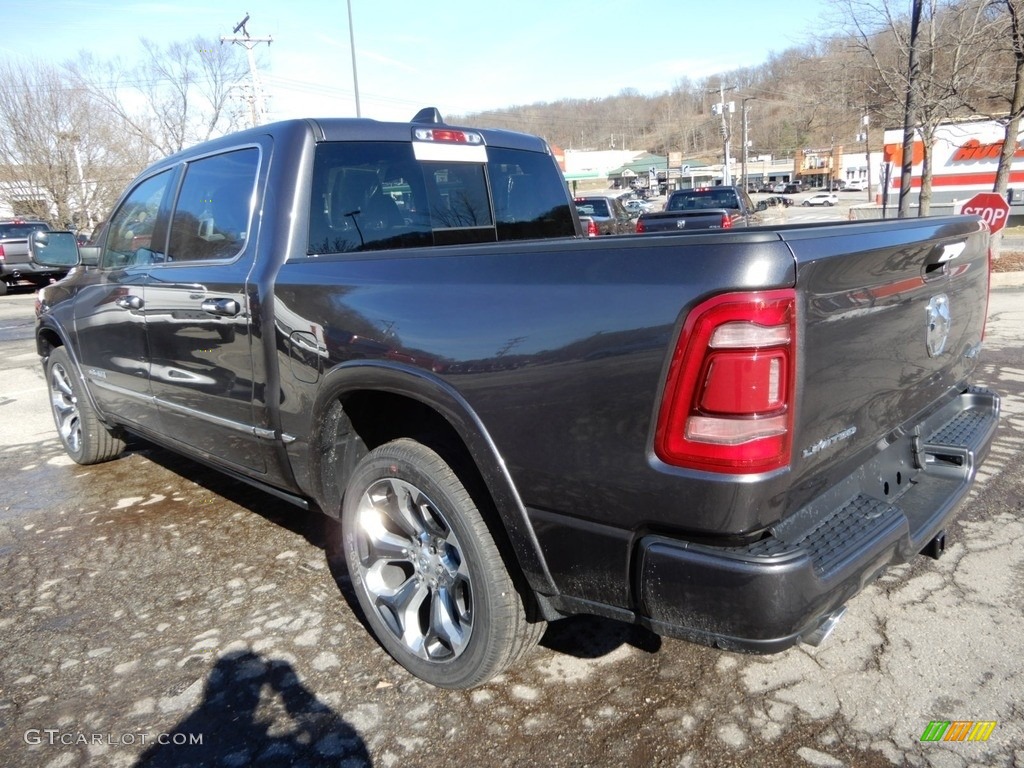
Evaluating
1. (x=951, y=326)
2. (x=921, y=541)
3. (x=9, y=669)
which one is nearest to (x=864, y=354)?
(x=921, y=541)

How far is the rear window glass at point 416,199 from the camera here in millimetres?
3104

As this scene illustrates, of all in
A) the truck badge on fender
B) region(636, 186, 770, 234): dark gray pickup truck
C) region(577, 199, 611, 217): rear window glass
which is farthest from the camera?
region(577, 199, 611, 217): rear window glass

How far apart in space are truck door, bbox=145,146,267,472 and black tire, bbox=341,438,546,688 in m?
0.69

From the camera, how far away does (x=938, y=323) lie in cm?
255

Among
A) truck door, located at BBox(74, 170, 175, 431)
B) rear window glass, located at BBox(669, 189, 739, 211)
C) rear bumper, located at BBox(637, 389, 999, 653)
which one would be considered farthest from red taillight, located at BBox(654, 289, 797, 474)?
rear window glass, located at BBox(669, 189, 739, 211)

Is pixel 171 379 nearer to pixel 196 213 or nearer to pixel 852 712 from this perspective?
pixel 196 213

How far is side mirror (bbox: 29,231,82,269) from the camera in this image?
15.4 feet

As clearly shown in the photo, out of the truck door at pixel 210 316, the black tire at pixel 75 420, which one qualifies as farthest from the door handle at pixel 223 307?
the black tire at pixel 75 420

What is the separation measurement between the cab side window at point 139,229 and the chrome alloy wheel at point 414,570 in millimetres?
1934

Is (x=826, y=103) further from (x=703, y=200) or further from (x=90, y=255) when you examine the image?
(x=90, y=255)

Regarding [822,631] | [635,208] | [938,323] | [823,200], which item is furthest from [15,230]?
[823,200]

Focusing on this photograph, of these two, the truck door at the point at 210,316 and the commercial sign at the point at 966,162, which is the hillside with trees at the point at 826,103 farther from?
the truck door at the point at 210,316

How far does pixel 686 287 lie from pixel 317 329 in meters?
1.43

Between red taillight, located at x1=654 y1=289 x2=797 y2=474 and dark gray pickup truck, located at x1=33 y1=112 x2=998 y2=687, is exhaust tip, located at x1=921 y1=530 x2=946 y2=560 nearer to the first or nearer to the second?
dark gray pickup truck, located at x1=33 y1=112 x2=998 y2=687
